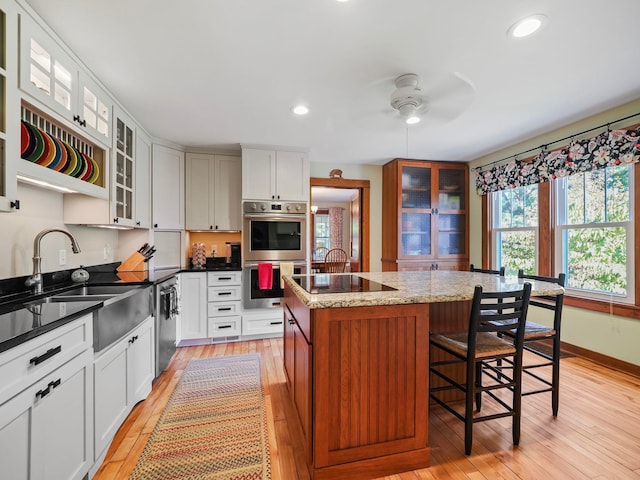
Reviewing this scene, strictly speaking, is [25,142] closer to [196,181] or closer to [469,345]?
[196,181]

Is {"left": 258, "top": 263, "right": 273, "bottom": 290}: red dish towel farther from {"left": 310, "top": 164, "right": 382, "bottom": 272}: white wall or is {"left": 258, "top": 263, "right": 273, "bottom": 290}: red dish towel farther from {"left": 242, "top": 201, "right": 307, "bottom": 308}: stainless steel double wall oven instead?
{"left": 310, "top": 164, "right": 382, "bottom": 272}: white wall

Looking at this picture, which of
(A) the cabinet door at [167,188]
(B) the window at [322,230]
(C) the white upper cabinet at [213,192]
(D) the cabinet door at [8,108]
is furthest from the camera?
(B) the window at [322,230]

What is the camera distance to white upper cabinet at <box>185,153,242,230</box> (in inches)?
147

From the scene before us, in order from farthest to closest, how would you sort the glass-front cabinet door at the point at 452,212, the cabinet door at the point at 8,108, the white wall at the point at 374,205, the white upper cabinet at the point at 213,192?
the white wall at the point at 374,205 → the glass-front cabinet door at the point at 452,212 → the white upper cabinet at the point at 213,192 → the cabinet door at the point at 8,108

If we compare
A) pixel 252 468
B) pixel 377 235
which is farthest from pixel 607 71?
pixel 252 468

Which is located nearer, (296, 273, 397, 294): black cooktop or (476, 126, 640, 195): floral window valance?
(296, 273, 397, 294): black cooktop

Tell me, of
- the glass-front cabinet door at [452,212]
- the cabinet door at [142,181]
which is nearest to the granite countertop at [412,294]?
the cabinet door at [142,181]

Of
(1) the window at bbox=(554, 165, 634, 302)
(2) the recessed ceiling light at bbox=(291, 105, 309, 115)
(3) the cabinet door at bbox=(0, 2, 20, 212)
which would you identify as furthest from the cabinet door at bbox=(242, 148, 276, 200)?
(1) the window at bbox=(554, 165, 634, 302)

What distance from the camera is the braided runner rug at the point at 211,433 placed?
1.56 meters

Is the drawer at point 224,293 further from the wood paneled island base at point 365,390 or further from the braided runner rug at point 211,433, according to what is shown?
the wood paneled island base at point 365,390

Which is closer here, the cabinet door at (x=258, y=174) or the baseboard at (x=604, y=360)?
the baseboard at (x=604, y=360)

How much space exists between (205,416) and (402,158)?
3.78m

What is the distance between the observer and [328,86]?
7.56ft

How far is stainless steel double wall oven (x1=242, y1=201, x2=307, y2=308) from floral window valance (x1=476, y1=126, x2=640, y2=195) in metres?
2.55
